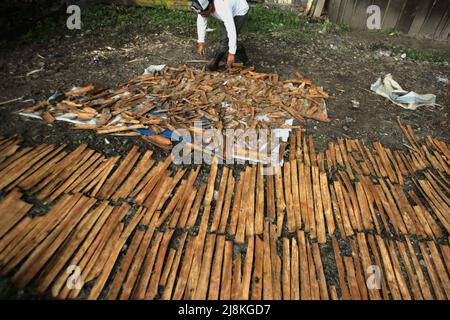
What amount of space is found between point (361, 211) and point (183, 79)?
10.3 feet

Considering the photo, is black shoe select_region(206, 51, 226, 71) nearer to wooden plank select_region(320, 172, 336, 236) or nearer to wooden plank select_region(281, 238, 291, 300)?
wooden plank select_region(320, 172, 336, 236)

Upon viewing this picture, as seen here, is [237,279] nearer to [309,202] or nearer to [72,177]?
[309,202]

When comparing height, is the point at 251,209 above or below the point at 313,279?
above

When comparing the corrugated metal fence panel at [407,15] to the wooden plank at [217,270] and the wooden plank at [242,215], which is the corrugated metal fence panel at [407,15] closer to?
the wooden plank at [242,215]

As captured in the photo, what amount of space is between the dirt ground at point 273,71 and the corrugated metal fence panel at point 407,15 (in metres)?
0.28

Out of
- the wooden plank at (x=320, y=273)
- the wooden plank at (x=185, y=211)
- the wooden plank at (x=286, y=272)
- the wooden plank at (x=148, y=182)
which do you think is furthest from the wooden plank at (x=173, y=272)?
the wooden plank at (x=320, y=273)

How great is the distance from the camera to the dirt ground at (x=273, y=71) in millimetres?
3566

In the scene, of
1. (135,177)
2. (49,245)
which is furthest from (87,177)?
(49,245)

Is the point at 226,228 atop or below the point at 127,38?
below

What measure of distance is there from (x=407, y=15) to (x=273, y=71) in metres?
3.23

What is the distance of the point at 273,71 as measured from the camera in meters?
4.79
